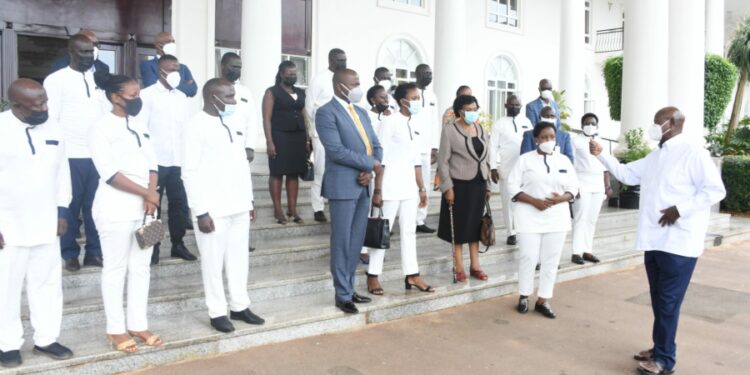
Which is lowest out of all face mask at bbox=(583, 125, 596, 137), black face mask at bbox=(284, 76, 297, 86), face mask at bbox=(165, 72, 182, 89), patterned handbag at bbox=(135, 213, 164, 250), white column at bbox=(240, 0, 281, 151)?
patterned handbag at bbox=(135, 213, 164, 250)

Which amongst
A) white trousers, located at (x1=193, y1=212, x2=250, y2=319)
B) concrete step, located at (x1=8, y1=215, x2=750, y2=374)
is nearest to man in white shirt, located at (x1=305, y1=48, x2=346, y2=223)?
concrete step, located at (x1=8, y1=215, x2=750, y2=374)

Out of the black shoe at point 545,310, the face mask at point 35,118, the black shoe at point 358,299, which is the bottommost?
the black shoe at point 545,310

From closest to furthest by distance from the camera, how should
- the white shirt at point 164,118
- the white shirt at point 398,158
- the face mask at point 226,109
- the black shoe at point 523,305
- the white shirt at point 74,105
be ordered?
1. the face mask at point 226,109
2. the white shirt at point 74,105
3. the white shirt at point 164,118
4. the white shirt at point 398,158
5. the black shoe at point 523,305

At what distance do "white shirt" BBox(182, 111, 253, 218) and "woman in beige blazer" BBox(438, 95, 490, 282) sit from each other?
2.35 metres

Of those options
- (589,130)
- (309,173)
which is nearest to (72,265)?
(309,173)

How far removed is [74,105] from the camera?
16.4 feet

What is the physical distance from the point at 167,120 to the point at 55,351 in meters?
2.25

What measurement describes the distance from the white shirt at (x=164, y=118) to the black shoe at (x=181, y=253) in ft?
2.67

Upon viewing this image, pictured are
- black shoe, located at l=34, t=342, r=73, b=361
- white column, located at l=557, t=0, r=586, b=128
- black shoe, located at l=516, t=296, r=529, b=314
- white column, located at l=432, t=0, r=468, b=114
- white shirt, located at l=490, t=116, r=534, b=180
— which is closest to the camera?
black shoe, located at l=34, t=342, r=73, b=361

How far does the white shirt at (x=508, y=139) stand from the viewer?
7508 millimetres

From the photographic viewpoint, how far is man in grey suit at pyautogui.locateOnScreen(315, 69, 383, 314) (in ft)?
16.4

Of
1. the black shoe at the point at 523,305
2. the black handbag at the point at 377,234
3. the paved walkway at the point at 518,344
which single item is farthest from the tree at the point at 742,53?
the black handbag at the point at 377,234

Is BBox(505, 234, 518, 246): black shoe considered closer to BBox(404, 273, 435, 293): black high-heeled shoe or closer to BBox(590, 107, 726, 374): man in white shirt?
BBox(404, 273, 435, 293): black high-heeled shoe

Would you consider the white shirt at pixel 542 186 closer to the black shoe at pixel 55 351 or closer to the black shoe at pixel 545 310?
the black shoe at pixel 545 310
